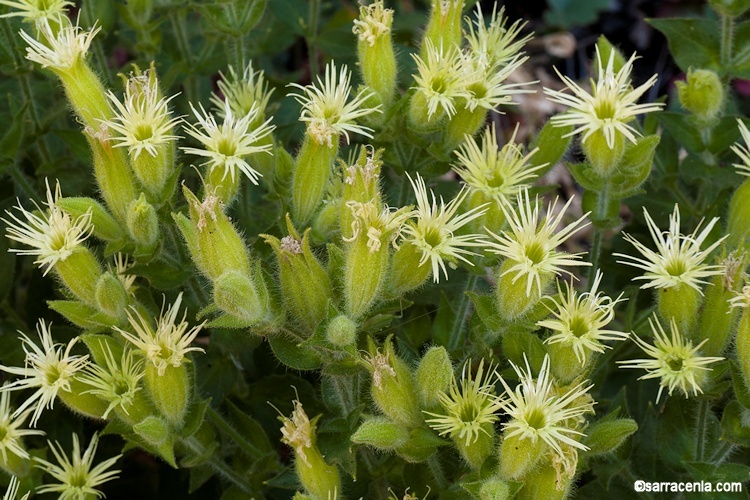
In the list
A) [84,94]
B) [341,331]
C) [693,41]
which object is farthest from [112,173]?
[693,41]

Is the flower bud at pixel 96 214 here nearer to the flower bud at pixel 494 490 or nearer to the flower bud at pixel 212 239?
the flower bud at pixel 212 239

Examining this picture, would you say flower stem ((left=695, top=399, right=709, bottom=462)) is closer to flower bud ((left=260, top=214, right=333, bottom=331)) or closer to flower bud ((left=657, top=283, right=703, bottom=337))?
flower bud ((left=657, top=283, right=703, bottom=337))

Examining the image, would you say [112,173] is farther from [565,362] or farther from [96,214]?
[565,362]

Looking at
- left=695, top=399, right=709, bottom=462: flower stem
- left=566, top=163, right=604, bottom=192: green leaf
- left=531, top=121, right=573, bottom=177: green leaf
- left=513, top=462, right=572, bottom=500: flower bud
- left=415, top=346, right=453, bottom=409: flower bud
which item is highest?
left=531, top=121, right=573, bottom=177: green leaf

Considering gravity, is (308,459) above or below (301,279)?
below

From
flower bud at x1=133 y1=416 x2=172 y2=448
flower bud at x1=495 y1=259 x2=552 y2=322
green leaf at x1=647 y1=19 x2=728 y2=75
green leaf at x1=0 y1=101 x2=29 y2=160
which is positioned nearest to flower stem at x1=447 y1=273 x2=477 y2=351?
flower bud at x1=495 y1=259 x2=552 y2=322

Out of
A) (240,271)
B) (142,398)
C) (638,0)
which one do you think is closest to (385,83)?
(240,271)
